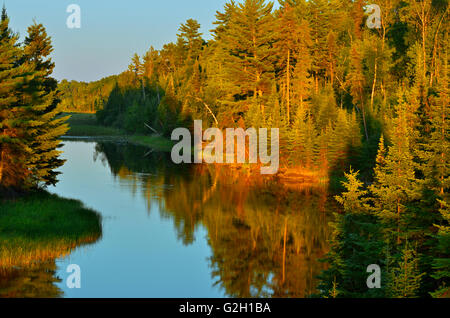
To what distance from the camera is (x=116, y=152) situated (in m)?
77.9

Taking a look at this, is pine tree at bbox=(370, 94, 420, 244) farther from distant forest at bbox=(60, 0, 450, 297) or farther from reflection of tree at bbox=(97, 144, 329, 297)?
reflection of tree at bbox=(97, 144, 329, 297)

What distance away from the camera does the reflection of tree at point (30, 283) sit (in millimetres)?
17297

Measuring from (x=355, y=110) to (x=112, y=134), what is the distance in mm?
73621

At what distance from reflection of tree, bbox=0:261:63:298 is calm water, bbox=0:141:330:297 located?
0.04 metres

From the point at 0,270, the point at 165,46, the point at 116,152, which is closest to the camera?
the point at 0,270

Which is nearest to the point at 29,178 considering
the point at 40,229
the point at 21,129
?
the point at 21,129

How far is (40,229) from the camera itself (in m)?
23.4

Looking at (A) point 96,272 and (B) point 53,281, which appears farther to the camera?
(A) point 96,272

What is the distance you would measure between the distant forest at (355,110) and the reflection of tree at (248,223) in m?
3.72

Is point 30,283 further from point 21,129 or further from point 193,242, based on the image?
point 21,129

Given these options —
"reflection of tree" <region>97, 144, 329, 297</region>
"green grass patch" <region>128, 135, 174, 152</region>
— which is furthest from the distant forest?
"reflection of tree" <region>97, 144, 329, 297</region>
